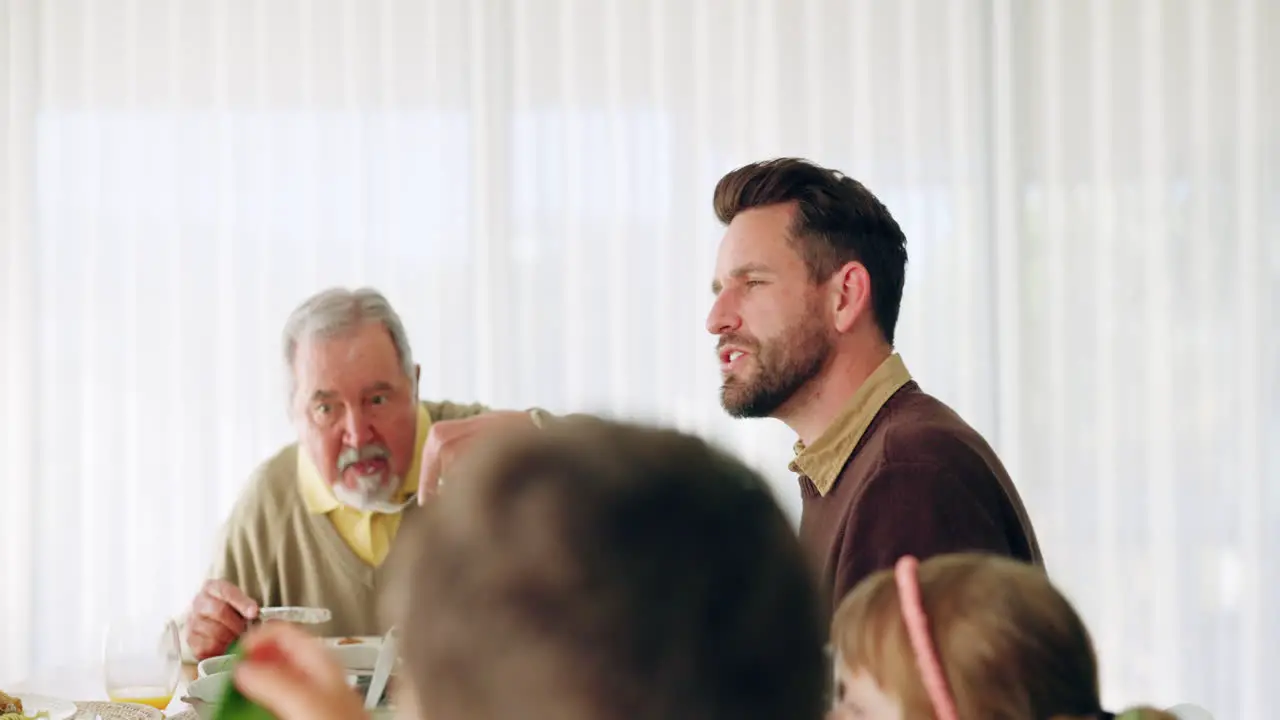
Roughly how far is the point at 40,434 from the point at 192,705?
2.73 meters

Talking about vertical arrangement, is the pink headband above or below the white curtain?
below

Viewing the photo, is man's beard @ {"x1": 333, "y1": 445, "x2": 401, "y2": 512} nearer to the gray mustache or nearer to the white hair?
the gray mustache

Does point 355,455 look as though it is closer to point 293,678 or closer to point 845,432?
point 845,432

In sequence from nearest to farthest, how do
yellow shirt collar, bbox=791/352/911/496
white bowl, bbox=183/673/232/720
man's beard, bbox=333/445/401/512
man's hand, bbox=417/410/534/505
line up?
white bowl, bbox=183/673/232/720, yellow shirt collar, bbox=791/352/911/496, man's hand, bbox=417/410/534/505, man's beard, bbox=333/445/401/512

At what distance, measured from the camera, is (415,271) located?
159 inches

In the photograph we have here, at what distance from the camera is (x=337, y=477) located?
2.60m

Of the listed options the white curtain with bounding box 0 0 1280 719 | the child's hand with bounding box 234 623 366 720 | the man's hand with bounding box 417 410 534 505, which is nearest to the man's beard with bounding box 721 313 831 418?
the man's hand with bounding box 417 410 534 505

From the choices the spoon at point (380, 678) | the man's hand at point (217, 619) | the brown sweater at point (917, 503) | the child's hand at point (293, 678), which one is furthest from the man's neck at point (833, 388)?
the child's hand at point (293, 678)

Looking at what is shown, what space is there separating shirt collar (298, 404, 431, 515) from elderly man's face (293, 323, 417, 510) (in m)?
0.02

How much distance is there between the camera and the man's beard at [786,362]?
6.69 ft

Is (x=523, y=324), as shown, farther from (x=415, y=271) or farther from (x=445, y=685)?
(x=445, y=685)

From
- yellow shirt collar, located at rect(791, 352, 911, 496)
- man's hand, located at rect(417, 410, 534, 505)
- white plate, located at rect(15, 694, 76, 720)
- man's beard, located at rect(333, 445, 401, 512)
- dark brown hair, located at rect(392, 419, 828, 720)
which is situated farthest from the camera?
man's beard, located at rect(333, 445, 401, 512)

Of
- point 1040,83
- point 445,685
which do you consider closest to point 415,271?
point 1040,83

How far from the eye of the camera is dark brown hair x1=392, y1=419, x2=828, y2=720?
0.50m
